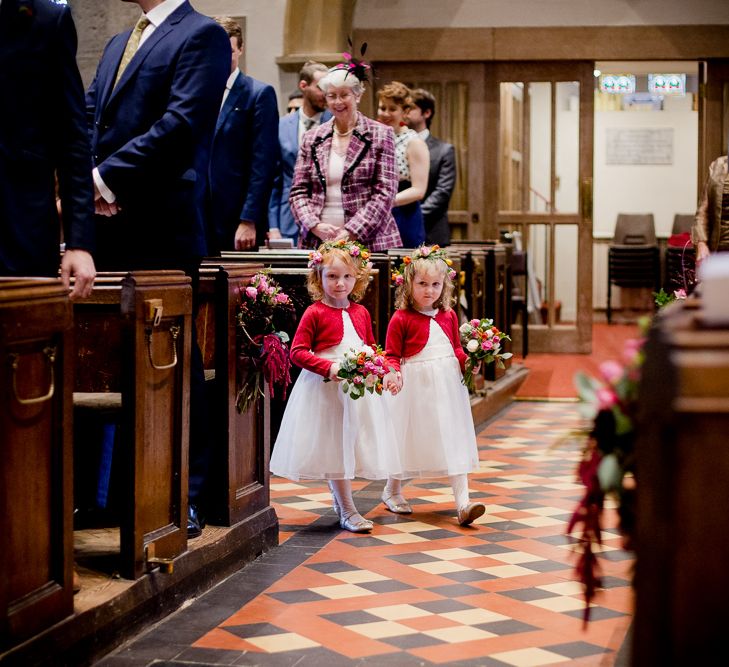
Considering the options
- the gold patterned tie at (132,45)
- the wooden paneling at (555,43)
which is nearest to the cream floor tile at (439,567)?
the gold patterned tie at (132,45)

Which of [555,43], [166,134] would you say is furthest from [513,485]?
[555,43]

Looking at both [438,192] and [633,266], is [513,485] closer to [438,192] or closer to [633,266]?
[438,192]

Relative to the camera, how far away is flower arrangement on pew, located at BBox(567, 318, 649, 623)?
1.91 m

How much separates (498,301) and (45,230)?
218 inches

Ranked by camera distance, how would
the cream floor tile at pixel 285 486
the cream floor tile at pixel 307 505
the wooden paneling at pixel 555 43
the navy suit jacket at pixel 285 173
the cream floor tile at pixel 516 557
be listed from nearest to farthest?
the cream floor tile at pixel 516 557
the cream floor tile at pixel 307 505
the cream floor tile at pixel 285 486
the navy suit jacket at pixel 285 173
the wooden paneling at pixel 555 43

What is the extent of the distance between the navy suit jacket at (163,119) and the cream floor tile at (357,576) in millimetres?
1082

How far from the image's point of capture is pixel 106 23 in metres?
8.64

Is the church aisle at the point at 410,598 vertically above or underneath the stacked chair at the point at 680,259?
underneath

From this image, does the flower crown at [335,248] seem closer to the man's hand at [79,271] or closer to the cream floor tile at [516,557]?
the cream floor tile at [516,557]

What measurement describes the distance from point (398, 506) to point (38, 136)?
2.36 m

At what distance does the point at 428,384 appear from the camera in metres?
4.85

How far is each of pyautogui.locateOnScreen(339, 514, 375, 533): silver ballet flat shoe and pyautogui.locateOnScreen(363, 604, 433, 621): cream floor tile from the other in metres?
0.98

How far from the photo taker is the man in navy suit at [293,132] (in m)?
6.86

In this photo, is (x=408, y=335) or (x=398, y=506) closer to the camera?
(x=408, y=335)
